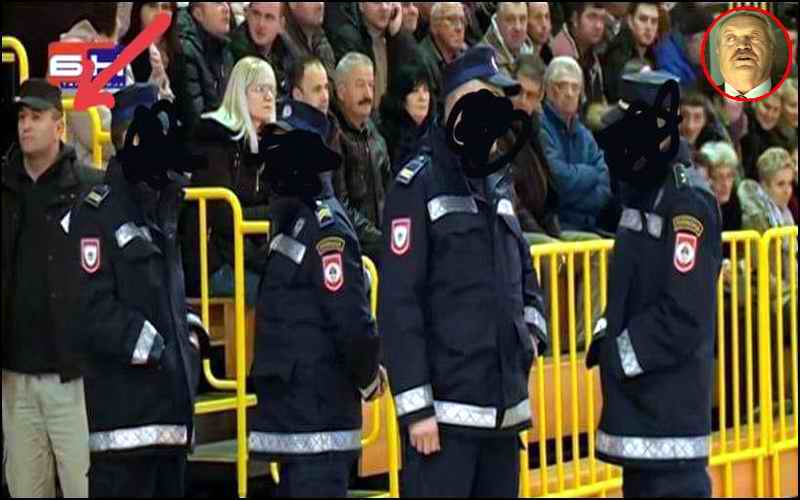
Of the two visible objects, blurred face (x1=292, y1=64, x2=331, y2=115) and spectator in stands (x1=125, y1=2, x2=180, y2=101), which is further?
spectator in stands (x1=125, y1=2, x2=180, y2=101)

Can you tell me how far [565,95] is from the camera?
981 cm

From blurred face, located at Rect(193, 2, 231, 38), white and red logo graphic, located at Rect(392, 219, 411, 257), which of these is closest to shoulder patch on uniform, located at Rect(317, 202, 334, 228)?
white and red logo graphic, located at Rect(392, 219, 411, 257)

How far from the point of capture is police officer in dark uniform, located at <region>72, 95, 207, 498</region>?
6.68 meters

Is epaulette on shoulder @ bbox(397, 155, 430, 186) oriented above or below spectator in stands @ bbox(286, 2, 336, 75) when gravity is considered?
below

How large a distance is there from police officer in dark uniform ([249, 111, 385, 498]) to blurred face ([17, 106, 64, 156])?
1.00 meters

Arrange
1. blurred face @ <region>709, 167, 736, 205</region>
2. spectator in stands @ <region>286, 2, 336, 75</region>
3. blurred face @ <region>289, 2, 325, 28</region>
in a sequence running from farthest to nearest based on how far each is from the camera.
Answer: blurred face @ <region>709, 167, 736, 205</region>
blurred face @ <region>289, 2, 325, 28</region>
spectator in stands @ <region>286, 2, 336, 75</region>

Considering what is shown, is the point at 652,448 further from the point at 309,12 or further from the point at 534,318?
the point at 309,12

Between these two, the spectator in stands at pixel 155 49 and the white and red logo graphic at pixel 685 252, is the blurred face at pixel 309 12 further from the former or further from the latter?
the white and red logo graphic at pixel 685 252

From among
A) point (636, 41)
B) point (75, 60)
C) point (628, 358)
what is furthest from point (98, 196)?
point (636, 41)

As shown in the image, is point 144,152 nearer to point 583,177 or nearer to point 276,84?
point 276,84

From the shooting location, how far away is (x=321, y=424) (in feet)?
22.4

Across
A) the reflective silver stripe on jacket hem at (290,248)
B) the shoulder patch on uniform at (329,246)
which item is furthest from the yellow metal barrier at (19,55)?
the shoulder patch on uniform at (329,246)

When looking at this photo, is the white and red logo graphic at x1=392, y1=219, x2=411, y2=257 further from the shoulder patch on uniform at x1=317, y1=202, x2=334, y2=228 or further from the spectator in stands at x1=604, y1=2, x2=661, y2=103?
the spectator in stands at x1=604, y1=2, x2=661, y2=103

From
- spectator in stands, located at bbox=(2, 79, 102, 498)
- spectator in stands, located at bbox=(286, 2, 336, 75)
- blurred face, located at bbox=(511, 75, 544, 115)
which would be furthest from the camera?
blurred face, located at bbox=(511, 75, 544, 115)
